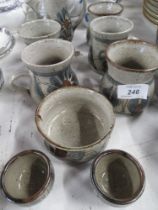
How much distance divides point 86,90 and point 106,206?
21 cm

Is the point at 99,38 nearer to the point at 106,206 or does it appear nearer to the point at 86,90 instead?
the point at 86,90

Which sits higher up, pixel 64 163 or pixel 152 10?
pixel 152 10

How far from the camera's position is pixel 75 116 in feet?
1.71

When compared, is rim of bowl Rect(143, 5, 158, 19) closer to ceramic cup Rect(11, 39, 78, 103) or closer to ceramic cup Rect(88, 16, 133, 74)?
ceramic cup Rect(88, 16, 133, 74)

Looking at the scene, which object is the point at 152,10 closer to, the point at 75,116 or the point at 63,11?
the point at 63,11

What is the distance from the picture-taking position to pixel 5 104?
0.58 m

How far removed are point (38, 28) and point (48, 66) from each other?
224mm

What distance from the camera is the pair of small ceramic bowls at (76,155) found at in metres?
0.38

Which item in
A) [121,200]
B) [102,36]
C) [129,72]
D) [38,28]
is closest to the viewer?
[121,200]

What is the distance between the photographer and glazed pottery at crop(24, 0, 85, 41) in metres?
0.65

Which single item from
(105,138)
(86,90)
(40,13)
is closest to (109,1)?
(40,13)

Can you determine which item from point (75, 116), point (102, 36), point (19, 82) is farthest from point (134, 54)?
point (19, 82)

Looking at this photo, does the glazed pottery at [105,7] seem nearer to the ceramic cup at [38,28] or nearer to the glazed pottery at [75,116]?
the ceramic cup at [38,28]

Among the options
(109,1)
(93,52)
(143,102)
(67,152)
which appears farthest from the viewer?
(109,1)
